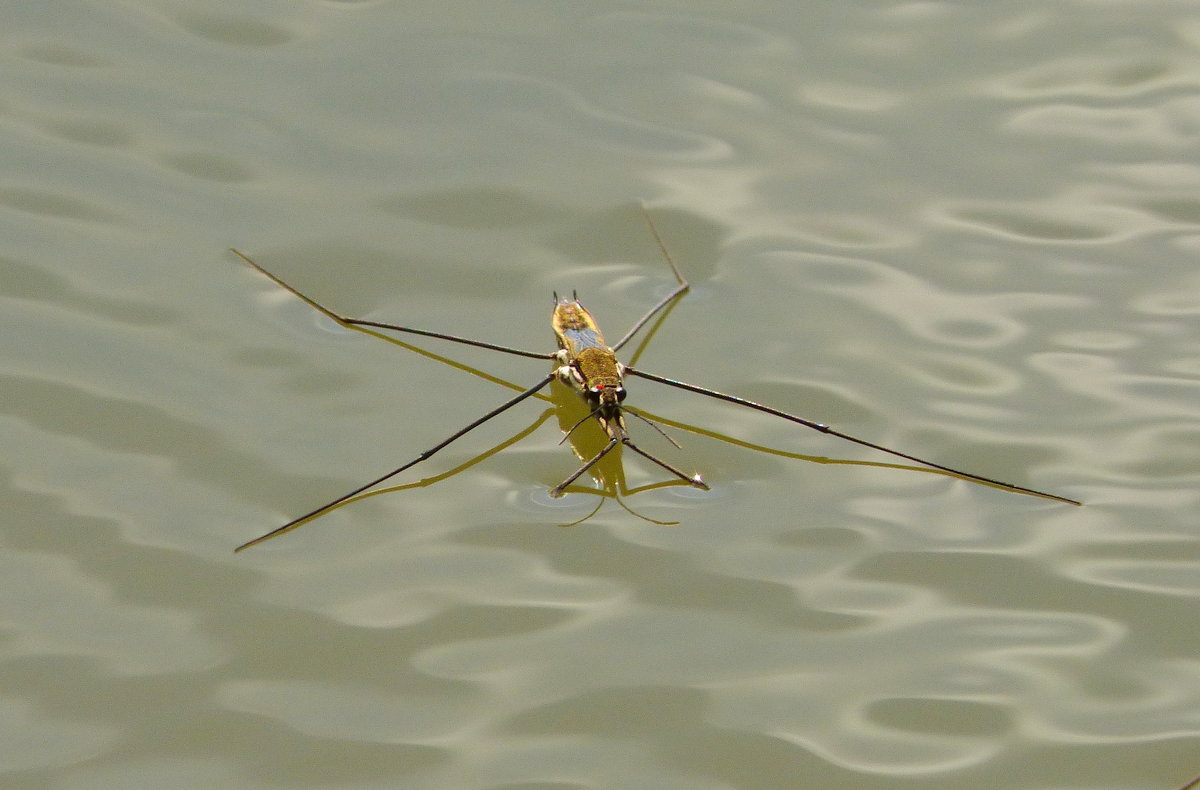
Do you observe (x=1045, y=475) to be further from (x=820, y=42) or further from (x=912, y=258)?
(x=820, y=42)

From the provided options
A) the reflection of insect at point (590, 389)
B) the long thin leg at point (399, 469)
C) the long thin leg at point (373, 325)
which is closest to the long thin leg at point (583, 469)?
the reflection of insect at point (590, 389)

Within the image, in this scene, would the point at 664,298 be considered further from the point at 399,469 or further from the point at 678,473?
the point at 399,469

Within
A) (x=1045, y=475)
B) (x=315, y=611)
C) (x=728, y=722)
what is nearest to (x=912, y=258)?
(x=1045, y=475)

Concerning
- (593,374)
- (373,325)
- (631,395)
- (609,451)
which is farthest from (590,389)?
(373,325)

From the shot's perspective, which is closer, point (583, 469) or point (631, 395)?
point (583, 469)

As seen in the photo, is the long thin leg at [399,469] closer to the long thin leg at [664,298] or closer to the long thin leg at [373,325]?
the long thin leg at [373,325]

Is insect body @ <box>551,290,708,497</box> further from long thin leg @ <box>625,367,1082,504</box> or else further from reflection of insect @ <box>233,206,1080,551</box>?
long thin leg @ <box>625,367,1082,504</box>
